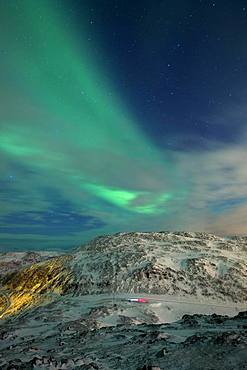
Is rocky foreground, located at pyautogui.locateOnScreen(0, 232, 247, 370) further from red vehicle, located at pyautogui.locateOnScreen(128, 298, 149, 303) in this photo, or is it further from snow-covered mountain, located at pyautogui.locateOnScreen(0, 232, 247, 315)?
red vehicle, located at pyautogui.locateOnScreen(128, 298, 149, 303)

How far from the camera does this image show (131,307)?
36.2 metres

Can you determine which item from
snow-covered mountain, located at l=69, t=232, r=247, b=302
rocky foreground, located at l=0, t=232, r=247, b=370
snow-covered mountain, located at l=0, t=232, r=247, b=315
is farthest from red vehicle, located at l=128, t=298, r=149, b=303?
snow-covered mountain, located at l=69, t=232, r=247, b=302

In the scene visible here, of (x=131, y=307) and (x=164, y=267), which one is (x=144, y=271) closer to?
(x=164, y=267)

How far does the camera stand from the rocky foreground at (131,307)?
10.8m

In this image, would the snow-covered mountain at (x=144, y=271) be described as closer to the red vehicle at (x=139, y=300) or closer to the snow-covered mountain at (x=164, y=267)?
the snow-covered mountain at (x=164, y=267)

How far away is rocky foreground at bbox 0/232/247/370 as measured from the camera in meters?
10.8

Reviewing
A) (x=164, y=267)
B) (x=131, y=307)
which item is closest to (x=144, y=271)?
(x=164, y=267)

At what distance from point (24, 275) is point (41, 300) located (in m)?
18.6

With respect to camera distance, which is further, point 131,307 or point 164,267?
point 164,267

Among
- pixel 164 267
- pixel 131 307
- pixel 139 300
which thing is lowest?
pixel 131 307

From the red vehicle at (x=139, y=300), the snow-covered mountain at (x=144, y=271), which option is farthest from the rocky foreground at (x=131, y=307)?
the red vehicle at (x=139, y=300)

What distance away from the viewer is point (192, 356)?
10180 millimetres

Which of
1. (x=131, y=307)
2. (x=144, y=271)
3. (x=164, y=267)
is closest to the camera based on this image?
(x=131, y=307)

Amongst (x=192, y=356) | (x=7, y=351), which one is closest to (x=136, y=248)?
(x=7, y=351)
